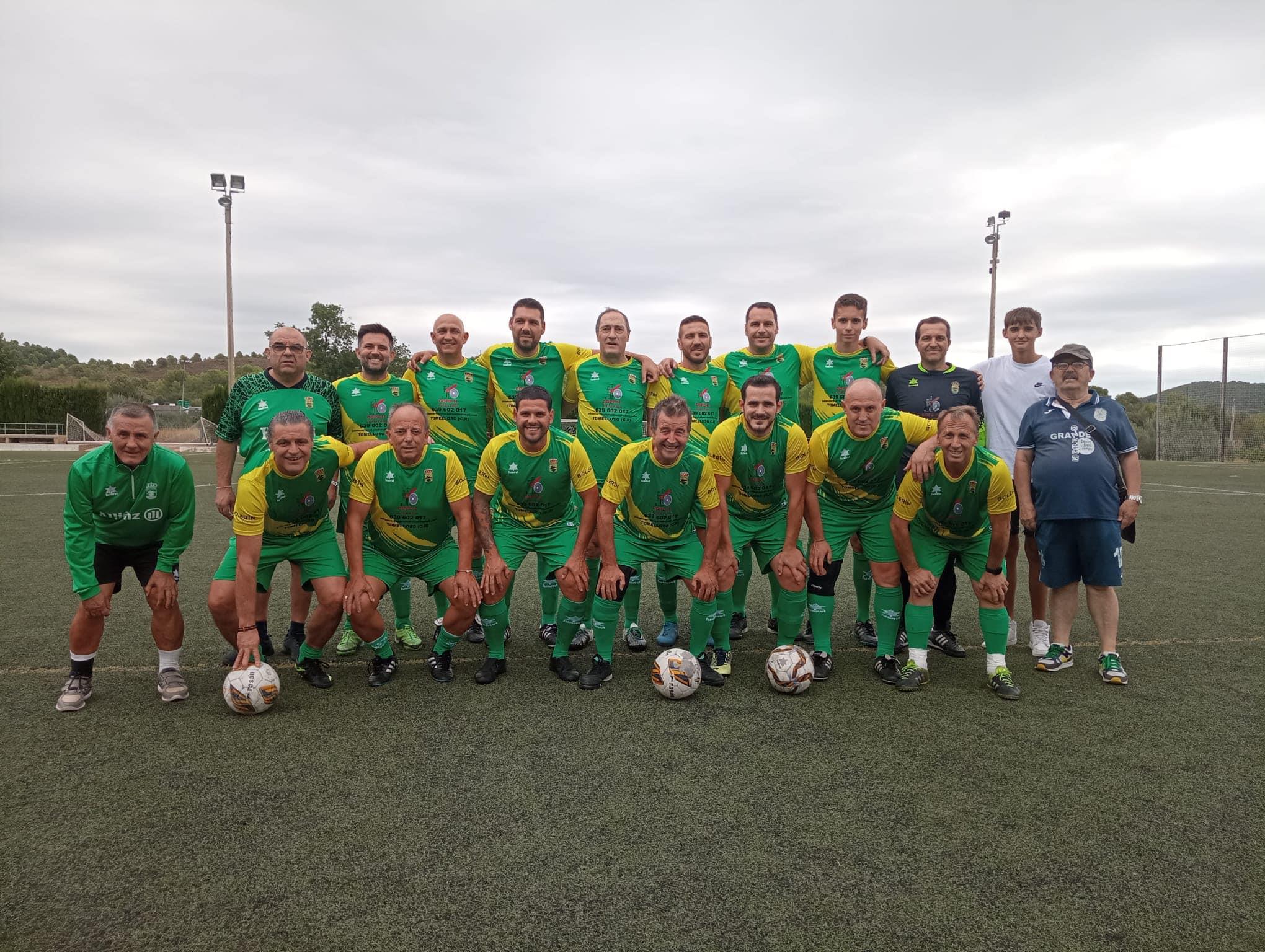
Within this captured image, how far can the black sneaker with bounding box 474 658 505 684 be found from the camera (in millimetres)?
4195

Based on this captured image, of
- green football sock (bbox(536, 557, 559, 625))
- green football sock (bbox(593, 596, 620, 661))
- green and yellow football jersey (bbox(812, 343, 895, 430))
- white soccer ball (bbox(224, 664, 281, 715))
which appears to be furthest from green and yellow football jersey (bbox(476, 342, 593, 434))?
white soccer ball (bbox(224, 664, 281, 715))

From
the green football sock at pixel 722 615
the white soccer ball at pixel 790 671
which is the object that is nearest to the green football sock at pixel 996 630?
the white soccer ball at pixel 790 671

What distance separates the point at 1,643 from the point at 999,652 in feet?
19.9

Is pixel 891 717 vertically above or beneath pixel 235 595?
beneath

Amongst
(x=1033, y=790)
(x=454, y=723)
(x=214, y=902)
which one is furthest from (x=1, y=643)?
(x=1033, y=790)

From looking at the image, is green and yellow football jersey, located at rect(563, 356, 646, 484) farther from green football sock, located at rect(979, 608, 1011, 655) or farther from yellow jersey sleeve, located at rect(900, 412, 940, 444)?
green football sock, located at rect(979, 608, 1011, 655)

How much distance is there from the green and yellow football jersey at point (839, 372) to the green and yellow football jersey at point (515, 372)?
1.78 metres

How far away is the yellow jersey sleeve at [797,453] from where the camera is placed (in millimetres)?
4297

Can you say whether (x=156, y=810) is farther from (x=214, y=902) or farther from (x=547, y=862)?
(x=547, y=862)

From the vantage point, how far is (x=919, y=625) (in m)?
4.25

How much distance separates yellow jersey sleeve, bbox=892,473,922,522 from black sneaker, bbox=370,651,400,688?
3.00m

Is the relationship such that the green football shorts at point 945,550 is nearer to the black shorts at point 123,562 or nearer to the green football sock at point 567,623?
the green football sock at point 567,623

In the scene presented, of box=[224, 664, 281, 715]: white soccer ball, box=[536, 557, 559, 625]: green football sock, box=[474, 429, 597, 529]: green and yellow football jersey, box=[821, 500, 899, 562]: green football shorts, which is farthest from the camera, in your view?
box=[536, 557, 559, 625]: green football sock

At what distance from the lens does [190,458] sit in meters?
26.6
